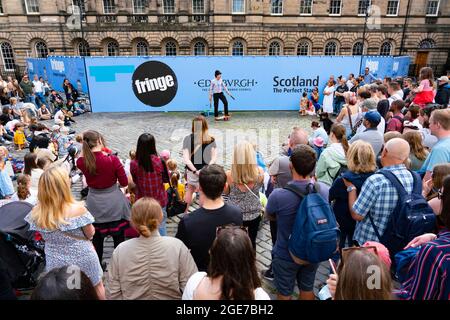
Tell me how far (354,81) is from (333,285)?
45.4 feet

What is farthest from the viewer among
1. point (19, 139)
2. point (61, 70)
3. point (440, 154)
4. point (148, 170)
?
point (61, 70)

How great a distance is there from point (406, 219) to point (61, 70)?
1987 centimetres

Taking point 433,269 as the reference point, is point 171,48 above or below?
above

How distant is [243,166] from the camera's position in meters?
3.86

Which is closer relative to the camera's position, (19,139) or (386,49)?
(19,139)

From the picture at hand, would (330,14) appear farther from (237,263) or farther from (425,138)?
(237,263)

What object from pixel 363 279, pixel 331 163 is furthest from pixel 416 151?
pixel 363 279

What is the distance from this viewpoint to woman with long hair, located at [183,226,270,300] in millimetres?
1958

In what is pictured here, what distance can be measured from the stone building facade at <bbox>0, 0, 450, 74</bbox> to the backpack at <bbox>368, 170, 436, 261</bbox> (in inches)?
1227

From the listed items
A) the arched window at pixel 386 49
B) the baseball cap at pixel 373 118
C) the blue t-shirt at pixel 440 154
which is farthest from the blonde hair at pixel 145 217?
the arched window at pixel 386 49

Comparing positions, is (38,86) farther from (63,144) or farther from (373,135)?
(373,135)

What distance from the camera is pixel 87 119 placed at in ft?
47.8

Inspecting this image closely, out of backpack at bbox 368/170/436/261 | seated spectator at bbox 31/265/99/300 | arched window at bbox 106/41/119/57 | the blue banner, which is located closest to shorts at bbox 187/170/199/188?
backpack at bbox 368/170/436/261
